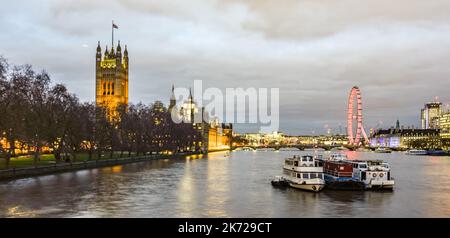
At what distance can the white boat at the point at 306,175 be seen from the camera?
59.5 metres

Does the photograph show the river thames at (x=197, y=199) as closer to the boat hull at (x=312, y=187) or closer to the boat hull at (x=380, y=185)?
the boat hull at (x=312, y=187)

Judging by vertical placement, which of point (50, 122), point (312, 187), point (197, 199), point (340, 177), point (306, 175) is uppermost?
point (50, 122)

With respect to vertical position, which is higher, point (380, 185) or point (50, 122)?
point (50, 122)

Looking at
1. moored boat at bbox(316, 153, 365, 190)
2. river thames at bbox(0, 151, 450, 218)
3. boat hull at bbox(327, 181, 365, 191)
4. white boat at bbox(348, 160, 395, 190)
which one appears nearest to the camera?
river thames at bbox(0, 151, 450, 218)

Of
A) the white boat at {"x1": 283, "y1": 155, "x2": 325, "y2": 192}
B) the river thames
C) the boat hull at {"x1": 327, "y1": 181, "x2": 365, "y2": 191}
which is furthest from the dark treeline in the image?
the boat hull at {"x1": 327, "y1": 181, "x2": 365, "y2": 191}

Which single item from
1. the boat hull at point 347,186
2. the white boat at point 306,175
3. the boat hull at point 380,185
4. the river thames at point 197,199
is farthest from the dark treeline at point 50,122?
the boat hull at point 380,185

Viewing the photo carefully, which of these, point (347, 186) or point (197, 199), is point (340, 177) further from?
point (197, 199)

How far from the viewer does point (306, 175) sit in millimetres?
61469

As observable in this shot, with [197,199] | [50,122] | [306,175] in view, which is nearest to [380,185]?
[306,175]

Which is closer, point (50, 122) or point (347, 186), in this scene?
point (347, 186)

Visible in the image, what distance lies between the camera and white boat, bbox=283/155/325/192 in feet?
195

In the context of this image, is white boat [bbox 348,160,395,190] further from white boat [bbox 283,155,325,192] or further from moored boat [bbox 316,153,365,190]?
white boat [bbox 283,155,325,192]
